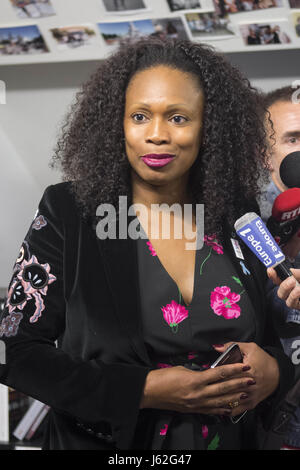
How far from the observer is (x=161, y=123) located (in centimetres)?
85

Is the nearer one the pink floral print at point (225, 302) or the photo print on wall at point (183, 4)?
the pink floral print at point (225, 302)

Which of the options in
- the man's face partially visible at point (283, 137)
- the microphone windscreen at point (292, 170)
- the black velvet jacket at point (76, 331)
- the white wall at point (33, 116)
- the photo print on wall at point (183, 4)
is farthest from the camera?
the white wall at point (33, 116)

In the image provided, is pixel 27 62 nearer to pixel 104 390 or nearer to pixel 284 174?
pixel 284 174

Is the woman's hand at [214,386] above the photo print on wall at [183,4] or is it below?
below

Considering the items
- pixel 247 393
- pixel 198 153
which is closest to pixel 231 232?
→ pixel 198 153

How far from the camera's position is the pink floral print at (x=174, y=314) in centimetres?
84

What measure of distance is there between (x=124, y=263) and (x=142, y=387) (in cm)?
19

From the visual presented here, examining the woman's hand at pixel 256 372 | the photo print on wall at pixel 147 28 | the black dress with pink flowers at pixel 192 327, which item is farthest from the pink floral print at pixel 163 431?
the photo print on wall at pixel 147 28

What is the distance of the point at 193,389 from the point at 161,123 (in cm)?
40

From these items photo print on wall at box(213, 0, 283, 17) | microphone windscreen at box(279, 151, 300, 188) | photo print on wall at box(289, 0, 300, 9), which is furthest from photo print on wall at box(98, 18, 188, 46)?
microphone windscreen at box(279, 151, 300, 188)

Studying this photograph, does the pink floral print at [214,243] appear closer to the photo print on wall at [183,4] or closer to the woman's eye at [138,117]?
the woman's eye at [138,117]

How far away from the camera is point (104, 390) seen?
2.57ft

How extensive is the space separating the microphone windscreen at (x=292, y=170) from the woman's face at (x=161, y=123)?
27 centimetres
